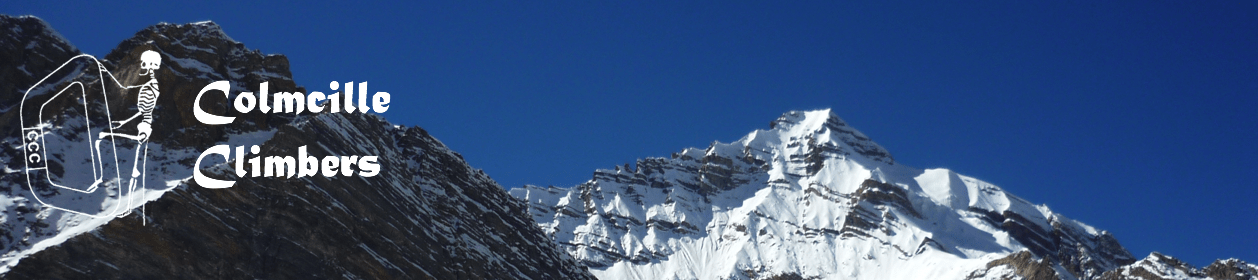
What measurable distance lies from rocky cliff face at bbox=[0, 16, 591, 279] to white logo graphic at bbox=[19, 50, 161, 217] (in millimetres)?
442

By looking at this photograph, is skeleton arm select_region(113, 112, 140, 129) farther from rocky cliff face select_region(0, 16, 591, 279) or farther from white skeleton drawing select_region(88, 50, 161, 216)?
rocky cliff face select_region(0, 16, 591, 279)

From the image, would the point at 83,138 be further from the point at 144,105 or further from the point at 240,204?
the point at 240,204

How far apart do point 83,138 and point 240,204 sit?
13.8 meters

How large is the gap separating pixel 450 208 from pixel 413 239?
40.1 feet

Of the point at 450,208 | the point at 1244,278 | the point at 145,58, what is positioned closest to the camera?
the point at 145,58

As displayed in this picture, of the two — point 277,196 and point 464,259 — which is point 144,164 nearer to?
point 277,196

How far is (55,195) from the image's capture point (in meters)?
63.9

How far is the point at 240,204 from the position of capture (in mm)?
64625

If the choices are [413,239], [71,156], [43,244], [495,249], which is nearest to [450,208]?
[495,249]

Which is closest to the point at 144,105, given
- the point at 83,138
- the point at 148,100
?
the point at 148,100

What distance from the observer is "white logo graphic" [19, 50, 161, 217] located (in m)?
64.1

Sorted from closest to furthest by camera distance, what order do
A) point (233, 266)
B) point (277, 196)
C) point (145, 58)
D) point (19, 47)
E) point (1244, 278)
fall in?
1. point (233, 266)
2. point (277, 196)
3. point (145, 58)
4. point (19, 47)
5. point (1244, 278)

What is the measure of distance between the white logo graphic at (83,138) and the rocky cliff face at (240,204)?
1.45 ft

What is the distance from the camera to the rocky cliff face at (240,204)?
59.0 metres
